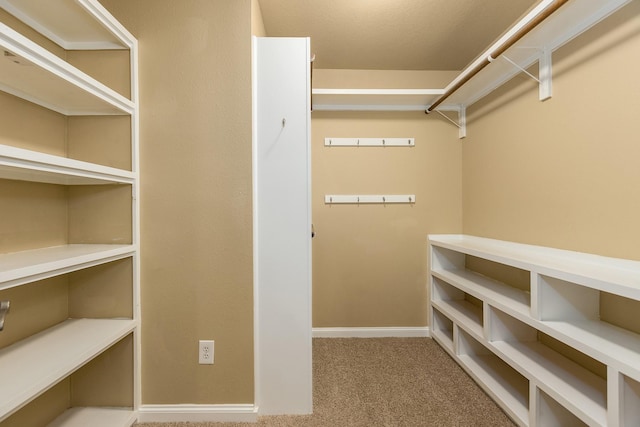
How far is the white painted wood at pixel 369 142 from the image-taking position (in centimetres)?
250

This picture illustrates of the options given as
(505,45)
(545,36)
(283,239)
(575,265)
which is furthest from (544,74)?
(283,239)

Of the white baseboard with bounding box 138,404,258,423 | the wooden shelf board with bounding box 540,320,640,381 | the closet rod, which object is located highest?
the closet rod

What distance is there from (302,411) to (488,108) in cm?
246

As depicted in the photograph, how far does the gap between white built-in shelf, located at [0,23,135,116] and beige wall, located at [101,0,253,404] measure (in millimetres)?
212

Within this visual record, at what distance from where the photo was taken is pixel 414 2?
66.8 inches

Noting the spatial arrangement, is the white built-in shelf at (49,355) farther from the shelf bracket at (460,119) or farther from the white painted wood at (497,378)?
the shelf bracket at (460,119)

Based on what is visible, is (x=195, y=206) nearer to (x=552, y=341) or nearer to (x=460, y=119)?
(x=552, y=341)

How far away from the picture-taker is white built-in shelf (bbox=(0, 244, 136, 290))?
0.88 metres

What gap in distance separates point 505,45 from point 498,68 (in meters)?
0.39

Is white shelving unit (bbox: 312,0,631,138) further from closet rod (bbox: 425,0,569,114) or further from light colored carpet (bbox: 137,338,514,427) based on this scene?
light colored carpet (bbox: 137,338,514,427)

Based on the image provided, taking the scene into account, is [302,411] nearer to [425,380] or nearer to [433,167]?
[425,380]

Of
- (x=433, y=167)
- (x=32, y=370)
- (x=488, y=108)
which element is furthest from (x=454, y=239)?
(x=32, y=370)

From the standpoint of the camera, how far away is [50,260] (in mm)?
1027

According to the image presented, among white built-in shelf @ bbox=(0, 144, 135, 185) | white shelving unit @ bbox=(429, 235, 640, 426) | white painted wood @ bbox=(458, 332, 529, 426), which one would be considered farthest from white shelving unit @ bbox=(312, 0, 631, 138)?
white painted wood @ bbox=(458, 332, 529, 426)
